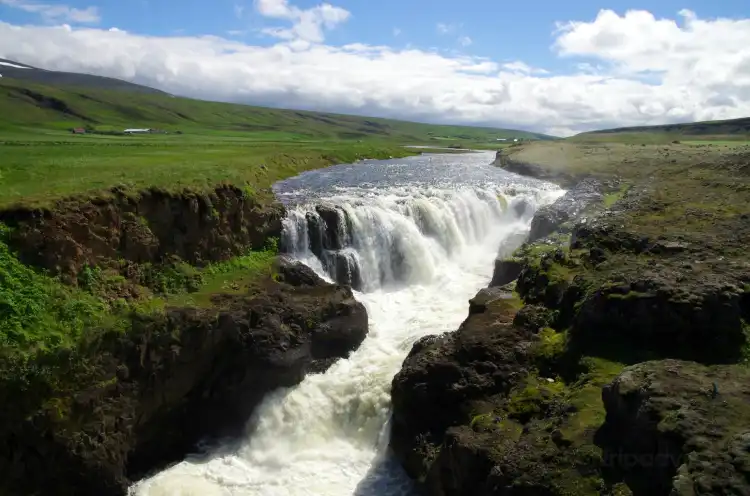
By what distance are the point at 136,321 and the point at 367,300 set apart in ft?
42.8

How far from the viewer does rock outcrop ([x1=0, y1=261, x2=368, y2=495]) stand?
1546 cm

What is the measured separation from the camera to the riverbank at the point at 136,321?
52.0 feet

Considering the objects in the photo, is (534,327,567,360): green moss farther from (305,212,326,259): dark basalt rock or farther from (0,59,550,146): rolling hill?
(0,59,550,146): rolling hill

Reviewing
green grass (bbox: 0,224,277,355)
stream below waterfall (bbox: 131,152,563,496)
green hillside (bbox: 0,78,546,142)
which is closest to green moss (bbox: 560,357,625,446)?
stream below waterfall (bbox: 131,152,563,496)

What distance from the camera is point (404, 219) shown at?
34.8 metres

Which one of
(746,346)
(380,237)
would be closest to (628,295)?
(746,346)

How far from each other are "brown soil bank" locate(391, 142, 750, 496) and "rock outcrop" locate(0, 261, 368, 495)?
5252 millimetres

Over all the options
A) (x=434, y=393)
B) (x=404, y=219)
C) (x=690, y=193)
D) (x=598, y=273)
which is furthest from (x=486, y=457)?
(x=690, y=193)

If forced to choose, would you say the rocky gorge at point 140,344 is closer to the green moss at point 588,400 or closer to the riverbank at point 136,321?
the riverbank at point 136,321

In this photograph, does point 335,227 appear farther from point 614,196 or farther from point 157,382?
point 614,196

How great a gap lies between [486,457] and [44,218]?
15.7m

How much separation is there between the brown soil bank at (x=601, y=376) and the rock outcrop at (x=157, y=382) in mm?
5252

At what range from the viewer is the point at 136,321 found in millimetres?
18609

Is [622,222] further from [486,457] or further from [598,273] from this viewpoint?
[486,457]
